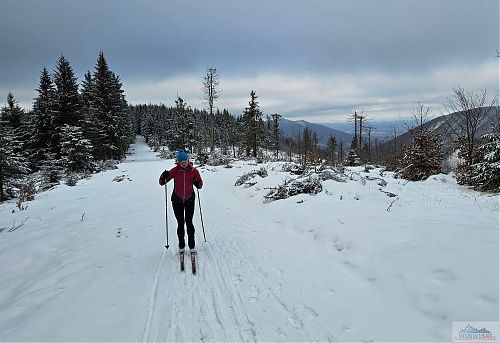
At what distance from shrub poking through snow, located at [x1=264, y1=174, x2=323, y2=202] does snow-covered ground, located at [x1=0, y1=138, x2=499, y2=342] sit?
6.99ft

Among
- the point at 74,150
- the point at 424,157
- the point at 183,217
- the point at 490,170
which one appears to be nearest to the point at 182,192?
the point at 183,217

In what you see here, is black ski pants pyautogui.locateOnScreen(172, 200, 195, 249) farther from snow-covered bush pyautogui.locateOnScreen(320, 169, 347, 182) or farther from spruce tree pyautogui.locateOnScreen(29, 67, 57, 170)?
spruce tree pyautogui.locateOnScreen(29, 67, 57, 170)

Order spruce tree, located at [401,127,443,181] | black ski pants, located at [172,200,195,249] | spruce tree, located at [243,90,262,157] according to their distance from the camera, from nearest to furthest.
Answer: black ski pants, located at [172,200,195,249], spruce tree, located at [401,127,443,181], spruce tree, located at [243,90,262,157]

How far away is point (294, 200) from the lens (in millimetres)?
9398

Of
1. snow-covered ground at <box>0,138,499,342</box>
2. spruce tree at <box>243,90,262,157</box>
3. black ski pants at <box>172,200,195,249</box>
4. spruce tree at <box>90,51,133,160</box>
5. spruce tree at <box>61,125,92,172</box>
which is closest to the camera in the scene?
snow-covered ground at <box>0,138,499,342</box>

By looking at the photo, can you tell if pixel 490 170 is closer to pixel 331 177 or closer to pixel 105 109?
pixel 331 177

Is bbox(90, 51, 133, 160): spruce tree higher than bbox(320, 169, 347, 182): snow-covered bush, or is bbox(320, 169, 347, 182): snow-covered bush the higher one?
bbox(90, 51, 133, 160): spruce tree

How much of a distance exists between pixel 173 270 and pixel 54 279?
2003mm

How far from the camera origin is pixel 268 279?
4855 mm

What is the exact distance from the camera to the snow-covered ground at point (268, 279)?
346 cm

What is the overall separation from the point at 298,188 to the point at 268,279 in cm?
582

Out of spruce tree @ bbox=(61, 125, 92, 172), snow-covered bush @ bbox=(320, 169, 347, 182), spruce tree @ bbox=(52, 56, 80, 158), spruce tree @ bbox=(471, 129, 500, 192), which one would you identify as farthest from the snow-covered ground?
spruce tree @ bbox=(52, 56, 80, 158)

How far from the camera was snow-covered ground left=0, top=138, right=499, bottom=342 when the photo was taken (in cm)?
346

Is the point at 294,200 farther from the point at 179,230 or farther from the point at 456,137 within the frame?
the point at 456,137
